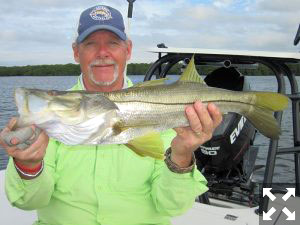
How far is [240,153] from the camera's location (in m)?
5.70

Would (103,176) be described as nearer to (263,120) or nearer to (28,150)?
(28,150)

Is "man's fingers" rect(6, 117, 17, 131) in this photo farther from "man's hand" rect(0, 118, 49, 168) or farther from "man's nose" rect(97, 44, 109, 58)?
"man's nose" rect(97, 44, 109, 58)

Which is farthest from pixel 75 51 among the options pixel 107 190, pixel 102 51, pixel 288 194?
pixel 288 194

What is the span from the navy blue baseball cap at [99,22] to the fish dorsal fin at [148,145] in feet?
4.10

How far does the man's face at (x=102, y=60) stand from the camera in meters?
3.42

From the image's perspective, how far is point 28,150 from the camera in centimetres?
247

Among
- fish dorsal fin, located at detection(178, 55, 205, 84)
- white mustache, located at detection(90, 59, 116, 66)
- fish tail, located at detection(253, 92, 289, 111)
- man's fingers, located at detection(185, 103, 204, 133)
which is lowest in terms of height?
man's fingers, located at detection(185, 103, 204, 133)

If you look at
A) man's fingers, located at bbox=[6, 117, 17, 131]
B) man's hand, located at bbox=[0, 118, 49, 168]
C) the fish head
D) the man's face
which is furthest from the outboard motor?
man's fingers, located at bbox=[6, 117, 17, 131]

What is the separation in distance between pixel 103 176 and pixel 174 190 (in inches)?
23.1

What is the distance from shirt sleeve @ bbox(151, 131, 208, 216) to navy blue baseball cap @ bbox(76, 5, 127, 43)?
3.98 feet

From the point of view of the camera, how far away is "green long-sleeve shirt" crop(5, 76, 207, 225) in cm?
319

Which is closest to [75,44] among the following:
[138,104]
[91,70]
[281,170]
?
[91,70]

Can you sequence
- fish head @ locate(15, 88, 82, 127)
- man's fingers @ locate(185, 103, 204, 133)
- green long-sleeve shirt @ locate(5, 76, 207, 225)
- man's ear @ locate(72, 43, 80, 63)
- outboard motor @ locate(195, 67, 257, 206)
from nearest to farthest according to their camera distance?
fish head @ locate(15, 88, 82, 127) < man's fingers @ locate(185, 103, 204, 133) < green long-sleeve shirt @ locate(5, 76, 207, 225) < man's ear @ locate(72, 43, 80, 63) < outboard motor @ locate(195, 67, 257, 206)

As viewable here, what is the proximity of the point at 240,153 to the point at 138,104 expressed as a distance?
353cm
